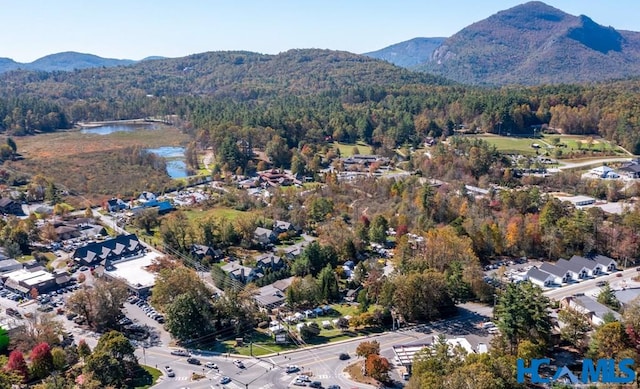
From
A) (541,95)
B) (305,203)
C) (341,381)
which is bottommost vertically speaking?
(341,381)

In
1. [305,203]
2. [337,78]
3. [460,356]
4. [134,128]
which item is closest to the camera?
[460,356]

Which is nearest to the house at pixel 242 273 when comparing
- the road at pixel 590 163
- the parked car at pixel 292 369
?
the parked car at pixel 292 369

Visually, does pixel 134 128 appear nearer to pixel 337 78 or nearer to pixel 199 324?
pixel 337 78

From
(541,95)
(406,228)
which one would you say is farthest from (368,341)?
(541,95)

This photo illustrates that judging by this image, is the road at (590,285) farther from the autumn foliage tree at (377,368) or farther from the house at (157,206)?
the house at (157,206)

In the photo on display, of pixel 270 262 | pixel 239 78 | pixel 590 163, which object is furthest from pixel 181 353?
pixel 239 78

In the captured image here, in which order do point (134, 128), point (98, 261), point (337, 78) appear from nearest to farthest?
point (98, 261) → point (134, 128) → point (337, 78)

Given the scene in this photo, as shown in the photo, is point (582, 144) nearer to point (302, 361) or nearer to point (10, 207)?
point (302, 361)
